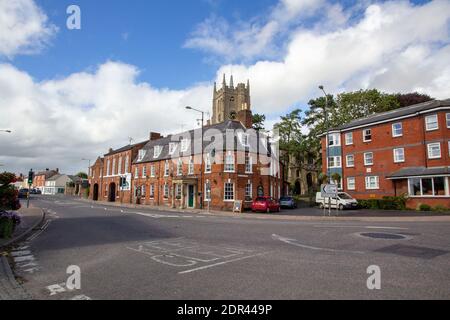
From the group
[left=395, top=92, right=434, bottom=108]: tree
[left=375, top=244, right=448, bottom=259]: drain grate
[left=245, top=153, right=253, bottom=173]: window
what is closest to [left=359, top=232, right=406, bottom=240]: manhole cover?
[left=375, top=244, right=448, bottom=259]: drain grate

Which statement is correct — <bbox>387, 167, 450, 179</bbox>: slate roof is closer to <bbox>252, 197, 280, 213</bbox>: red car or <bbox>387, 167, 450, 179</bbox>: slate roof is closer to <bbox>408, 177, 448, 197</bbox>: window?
<bbox>408, 177, 448, 197</bbox>: window

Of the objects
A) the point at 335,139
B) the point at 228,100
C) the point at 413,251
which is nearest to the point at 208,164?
the point at 335,139

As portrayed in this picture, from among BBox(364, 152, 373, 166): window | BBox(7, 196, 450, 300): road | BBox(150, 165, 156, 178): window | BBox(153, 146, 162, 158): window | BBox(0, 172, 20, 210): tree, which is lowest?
BBox(7, 196, 450, 300): road

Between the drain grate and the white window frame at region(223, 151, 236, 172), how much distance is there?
79.3 ft

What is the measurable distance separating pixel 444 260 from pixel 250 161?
89.0 feet

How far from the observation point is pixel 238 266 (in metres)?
7.50

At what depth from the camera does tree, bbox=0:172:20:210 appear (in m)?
12.5

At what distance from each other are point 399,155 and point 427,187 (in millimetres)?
5116

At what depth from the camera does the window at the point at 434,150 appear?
96.3 ft

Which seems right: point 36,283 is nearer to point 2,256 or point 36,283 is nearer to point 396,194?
point 2,256

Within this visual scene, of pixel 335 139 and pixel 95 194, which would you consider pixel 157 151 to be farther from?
pixel 335 139

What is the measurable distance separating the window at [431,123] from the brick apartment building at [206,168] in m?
17.1

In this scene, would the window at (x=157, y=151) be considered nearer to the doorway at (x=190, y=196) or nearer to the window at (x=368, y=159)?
the doorway at (x=190, y=196)

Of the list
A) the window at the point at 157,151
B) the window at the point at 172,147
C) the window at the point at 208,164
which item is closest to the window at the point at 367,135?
the window at the point at 208,164
